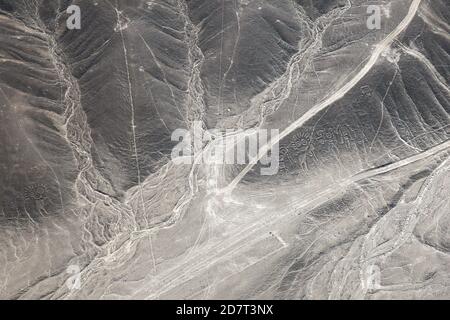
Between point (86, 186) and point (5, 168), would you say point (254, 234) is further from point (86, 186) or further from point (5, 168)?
point (5, 168)

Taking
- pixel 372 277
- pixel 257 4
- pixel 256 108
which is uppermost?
pixel 257 4

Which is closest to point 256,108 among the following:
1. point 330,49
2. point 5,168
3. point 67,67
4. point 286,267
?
point 330,49

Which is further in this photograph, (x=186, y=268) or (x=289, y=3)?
(x=289, y=3)

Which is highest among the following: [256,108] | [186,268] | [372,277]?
[256,108]

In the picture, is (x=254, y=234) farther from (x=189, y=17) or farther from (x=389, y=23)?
(x=389, y=23)

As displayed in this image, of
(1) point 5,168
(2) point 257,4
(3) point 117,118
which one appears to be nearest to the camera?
(1) point 5,168

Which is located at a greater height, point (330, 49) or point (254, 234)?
point (330, 49)

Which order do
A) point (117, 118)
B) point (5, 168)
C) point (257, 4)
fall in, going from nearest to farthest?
point (5, 168), point (117, 118), point (257, 4)

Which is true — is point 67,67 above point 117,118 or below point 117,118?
above

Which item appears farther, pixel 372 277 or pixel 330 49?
pixel 330 49

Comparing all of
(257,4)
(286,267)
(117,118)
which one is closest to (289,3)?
(257,4)
